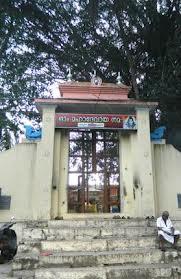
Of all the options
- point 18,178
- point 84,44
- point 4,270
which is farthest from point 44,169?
point 84,44

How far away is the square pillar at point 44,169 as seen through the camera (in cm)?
962

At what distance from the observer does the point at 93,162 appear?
1093 cm

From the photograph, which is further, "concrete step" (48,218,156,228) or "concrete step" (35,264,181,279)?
"concrete step" (48,218,156,228)

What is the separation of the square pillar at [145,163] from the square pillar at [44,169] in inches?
103

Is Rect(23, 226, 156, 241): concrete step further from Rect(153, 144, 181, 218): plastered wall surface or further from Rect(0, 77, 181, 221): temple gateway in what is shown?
Rect(153, 144, 181, 218): plastered wall surface

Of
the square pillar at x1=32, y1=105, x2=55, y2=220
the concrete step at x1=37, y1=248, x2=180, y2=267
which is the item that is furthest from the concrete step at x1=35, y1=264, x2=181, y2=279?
the square pillar at x1=32, y1=105, x2=55, y2=220

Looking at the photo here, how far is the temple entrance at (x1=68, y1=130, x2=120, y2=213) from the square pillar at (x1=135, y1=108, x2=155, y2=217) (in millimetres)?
904

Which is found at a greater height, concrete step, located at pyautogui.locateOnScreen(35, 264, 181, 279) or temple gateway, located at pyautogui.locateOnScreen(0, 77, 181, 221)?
temple gateway, located at pyautogui.locateOnScreen(0, 77, 181, 221)

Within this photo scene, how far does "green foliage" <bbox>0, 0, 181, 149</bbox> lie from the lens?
14289 mm

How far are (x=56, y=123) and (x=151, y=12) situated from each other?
6970mm

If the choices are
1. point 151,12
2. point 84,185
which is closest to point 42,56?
point 151,12

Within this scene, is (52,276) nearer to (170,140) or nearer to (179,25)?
(170,140)

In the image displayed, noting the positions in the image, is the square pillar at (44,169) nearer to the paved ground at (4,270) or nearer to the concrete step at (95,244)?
the paved ground at (4,270)

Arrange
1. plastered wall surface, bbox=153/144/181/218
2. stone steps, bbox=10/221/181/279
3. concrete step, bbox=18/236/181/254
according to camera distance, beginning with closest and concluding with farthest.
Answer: stone steps, bbox=10/221/181/279 < concrete step, bbox=18/236/181/254 < plastered wall surface, bbox=153/144/181/218
